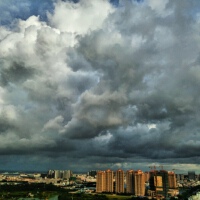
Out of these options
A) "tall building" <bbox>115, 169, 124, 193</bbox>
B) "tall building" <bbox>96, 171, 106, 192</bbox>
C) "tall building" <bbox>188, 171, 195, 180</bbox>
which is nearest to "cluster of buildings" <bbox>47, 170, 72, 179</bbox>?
"tall building" <bbox>96, 171, 106, 192</bbox>

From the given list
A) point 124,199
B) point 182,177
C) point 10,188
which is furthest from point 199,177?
point 10,188

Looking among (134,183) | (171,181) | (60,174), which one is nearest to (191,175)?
(171,181)

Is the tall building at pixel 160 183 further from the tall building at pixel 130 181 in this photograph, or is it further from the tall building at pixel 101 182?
the tall building at pixel 101 182

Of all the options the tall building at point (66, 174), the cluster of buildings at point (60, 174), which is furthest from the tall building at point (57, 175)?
the tall building at point (66, 174)

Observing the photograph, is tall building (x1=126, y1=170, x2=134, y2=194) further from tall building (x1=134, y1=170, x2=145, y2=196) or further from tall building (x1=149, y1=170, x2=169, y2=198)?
tall building (x1=149, y1=170, x2=169, y2=198)

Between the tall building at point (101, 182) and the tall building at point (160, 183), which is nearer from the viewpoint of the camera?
the tall building at point (160, 183)

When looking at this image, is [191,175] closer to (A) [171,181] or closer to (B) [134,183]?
(A) [171,181]

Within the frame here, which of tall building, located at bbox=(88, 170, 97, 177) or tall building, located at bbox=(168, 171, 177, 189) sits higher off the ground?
tall building, located at bbox=(88, 170, 97, 177)

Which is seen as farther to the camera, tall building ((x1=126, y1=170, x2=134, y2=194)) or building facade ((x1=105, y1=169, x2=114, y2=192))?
building facade ((x1=105, y1=169, x2=114, y2=192))
